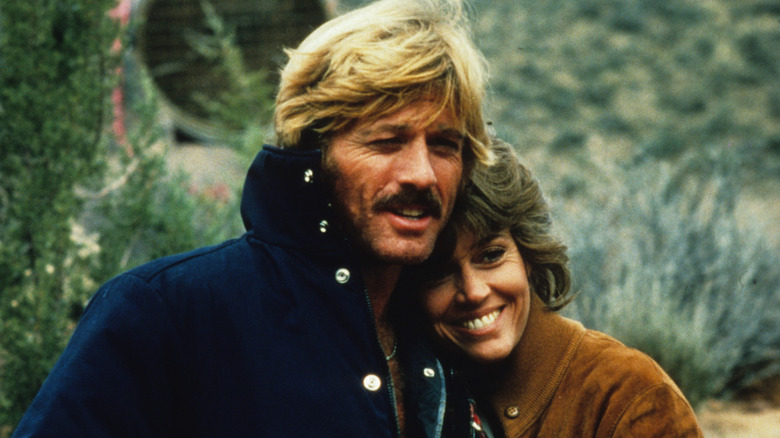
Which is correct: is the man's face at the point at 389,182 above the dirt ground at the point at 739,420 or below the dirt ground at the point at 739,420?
above

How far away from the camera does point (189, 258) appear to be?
186 cm

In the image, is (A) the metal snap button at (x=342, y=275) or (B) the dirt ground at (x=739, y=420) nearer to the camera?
(A) the metal snap button at (x=342, y=275)

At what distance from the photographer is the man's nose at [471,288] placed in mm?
2307

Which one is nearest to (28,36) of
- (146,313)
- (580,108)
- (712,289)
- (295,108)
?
(295,108)

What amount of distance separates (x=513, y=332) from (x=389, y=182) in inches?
24.9

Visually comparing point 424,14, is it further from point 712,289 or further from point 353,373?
point 712,289

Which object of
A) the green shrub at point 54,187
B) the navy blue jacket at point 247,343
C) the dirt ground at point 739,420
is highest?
the navy blue jacket at point 247,343

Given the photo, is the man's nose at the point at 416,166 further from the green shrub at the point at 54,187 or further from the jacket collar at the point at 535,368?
the green shrub at the point at 54,187

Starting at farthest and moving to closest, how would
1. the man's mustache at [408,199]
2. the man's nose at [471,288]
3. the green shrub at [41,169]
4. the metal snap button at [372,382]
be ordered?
1. the green shrub at [41,169]
2. the man's nose at [471,288]
3. the man's mustache at [408,199]
4. the metal snap button at [372,382]

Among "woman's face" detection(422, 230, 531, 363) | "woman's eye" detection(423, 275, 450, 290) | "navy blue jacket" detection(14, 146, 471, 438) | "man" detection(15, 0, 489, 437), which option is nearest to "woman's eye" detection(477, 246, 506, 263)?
"woman's face" detection(422, 230, 531, 363)

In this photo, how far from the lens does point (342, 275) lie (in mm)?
1869

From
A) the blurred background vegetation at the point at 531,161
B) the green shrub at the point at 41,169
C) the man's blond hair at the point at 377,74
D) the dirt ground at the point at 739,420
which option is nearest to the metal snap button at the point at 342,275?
the man's blond hair at the point at 377,74

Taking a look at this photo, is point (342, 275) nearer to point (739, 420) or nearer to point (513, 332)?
point (513, 332)

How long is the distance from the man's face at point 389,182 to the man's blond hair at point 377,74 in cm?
4
